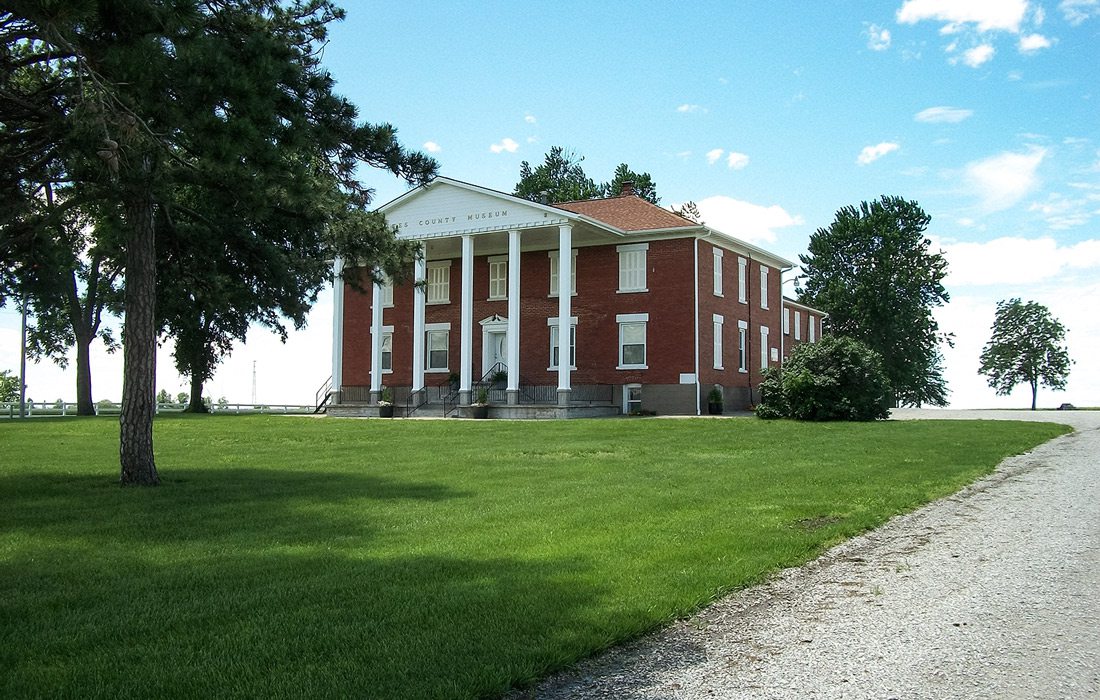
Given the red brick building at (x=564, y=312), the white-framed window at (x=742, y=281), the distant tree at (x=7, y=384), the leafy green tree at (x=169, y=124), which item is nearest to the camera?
the leafy green tree at (x=169, y=124)

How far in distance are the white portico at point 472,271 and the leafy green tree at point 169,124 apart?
18.6 m

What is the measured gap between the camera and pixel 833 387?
28625 mm

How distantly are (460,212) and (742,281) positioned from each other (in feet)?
41.7

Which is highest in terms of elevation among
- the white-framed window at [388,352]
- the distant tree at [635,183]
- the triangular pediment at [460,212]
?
the distant tree at [635,183]

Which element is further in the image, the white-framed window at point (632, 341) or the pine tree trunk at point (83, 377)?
the pine tree trunk at point (83, 377)

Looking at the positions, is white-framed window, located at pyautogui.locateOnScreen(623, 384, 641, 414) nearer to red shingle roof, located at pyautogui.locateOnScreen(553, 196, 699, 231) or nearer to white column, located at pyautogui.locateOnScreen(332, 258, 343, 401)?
red shingle roof, located at pyautogui.locateOnScreen(553, 196, 699, 231)

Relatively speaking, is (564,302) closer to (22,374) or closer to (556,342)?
(556,342)

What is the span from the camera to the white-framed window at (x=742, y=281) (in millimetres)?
38469

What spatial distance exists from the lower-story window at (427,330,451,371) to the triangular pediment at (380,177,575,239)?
5.44 metres

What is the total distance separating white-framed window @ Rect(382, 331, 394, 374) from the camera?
41.4 meters

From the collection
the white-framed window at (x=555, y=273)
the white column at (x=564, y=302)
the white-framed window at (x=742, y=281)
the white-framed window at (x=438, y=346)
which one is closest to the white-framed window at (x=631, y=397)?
the white column at (x=564, y=302)

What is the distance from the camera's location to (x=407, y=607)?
577cm

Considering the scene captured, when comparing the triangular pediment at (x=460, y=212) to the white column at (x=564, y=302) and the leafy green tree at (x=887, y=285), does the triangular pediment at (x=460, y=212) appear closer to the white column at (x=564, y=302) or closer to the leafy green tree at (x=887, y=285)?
the white column at (x=564, y=302)

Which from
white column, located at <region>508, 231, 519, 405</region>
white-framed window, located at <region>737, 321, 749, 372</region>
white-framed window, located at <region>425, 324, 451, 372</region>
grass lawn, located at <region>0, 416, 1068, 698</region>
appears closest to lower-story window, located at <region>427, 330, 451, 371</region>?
white-framed window, located at <region>425, 324, 451, 372</region>
